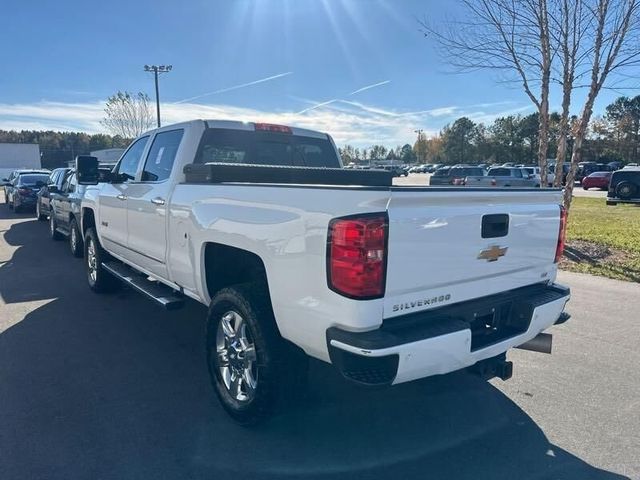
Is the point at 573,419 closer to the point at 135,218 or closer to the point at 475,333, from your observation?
the point at 475,333

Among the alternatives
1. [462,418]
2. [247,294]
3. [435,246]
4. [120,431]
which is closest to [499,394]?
[462,418]

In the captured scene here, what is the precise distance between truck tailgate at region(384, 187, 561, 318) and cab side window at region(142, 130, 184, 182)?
2646mm

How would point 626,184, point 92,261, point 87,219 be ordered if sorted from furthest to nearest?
point 626,184
point 87,219
point 92,261

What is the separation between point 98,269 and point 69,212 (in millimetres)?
3686

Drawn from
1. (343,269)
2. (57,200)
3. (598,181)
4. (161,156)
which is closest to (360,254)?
(343,269)

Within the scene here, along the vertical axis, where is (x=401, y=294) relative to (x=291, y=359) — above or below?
above

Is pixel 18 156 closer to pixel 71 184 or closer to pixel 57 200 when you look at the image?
pixel 57 200

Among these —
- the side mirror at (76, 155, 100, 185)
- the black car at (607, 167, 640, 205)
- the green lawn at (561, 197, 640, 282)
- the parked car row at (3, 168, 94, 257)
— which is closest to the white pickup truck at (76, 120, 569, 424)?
the side mirror at (76, 155, 100, 185)

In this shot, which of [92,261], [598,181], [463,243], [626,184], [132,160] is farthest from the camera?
[598,181]

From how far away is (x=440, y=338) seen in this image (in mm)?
2520

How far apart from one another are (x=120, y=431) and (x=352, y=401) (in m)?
1.62

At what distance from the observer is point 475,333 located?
10.00 ft

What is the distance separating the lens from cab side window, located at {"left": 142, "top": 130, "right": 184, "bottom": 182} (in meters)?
4.44

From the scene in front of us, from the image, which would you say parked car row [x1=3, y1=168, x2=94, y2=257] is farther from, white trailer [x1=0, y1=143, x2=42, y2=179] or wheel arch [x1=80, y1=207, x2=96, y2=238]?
white trailer [x1=0, y1=143, x2=42, y2=179]
